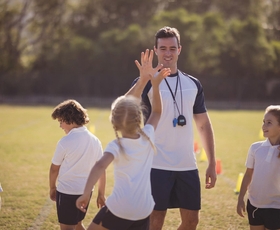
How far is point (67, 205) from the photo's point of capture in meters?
4.48

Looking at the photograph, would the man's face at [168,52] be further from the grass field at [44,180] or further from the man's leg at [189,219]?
→ the grass field at [44,180]

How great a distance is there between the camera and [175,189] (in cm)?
462

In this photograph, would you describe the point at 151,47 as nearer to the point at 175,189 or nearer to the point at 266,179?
the point at 175,189

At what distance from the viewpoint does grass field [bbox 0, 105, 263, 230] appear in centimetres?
A: 633

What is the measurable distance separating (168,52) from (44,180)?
5097 millimetres

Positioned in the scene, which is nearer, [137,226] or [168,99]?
[137,226]

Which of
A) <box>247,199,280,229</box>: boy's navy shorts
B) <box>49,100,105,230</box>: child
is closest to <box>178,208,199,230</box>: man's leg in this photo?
<box>247,199,280,229</box>: boy's navy shorts

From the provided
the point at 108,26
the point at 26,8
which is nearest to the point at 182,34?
the point at 108,26

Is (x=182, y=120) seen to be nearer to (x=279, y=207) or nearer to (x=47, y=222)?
(x=279, y=207)

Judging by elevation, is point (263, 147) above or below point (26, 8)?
below

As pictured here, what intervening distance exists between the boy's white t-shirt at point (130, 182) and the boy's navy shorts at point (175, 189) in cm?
87

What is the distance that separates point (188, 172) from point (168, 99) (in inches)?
29.4

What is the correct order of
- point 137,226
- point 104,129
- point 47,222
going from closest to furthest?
1. point 137,226
2. point 47,222
3. point 104,129

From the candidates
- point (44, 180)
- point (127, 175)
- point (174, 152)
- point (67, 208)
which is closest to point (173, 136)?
point (174, 152)
